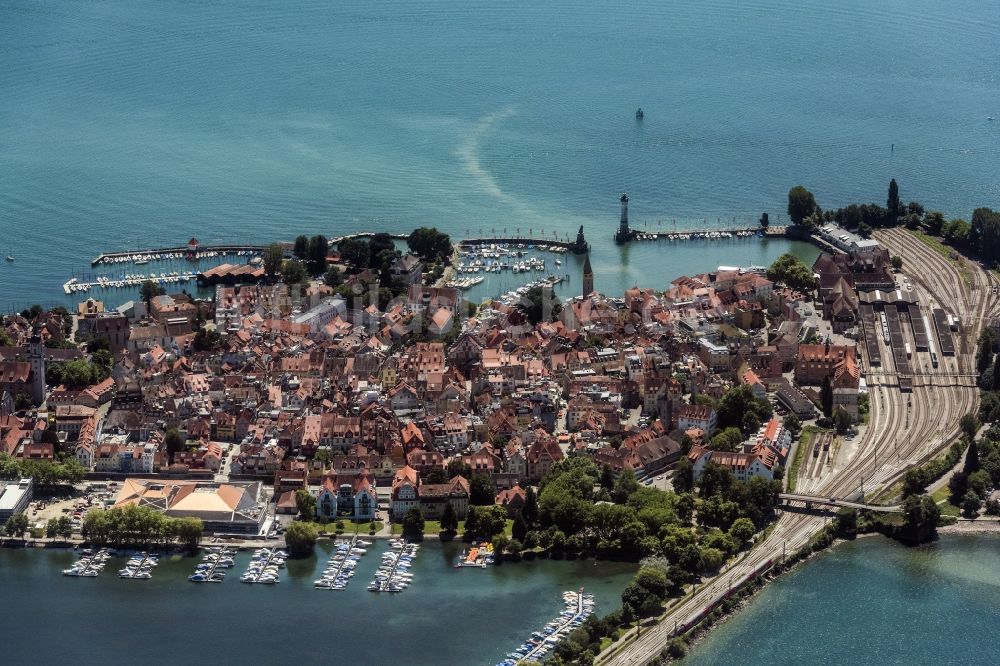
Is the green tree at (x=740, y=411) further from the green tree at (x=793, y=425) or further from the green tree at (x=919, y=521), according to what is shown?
the green tree at (x=919, y=521)

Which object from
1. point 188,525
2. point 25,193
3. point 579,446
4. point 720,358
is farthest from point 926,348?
point 25,193

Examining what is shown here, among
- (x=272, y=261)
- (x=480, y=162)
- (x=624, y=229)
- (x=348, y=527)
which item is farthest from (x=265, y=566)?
(x=480, y=162)

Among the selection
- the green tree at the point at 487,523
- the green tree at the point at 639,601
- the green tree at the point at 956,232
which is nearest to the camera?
the green tree at the point at 639,601

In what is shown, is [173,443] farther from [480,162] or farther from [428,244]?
[480,162]

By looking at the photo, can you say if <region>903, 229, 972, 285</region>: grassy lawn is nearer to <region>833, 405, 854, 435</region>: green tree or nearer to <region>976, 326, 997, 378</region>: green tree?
<region>976, 326, 997, 378</region>: green tree

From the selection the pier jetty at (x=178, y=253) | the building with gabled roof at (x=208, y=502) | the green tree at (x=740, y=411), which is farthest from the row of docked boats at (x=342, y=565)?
the pier jetty at (x=178, y=253)

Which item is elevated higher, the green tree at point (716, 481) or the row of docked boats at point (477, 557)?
the green tree at point (716, 481)
